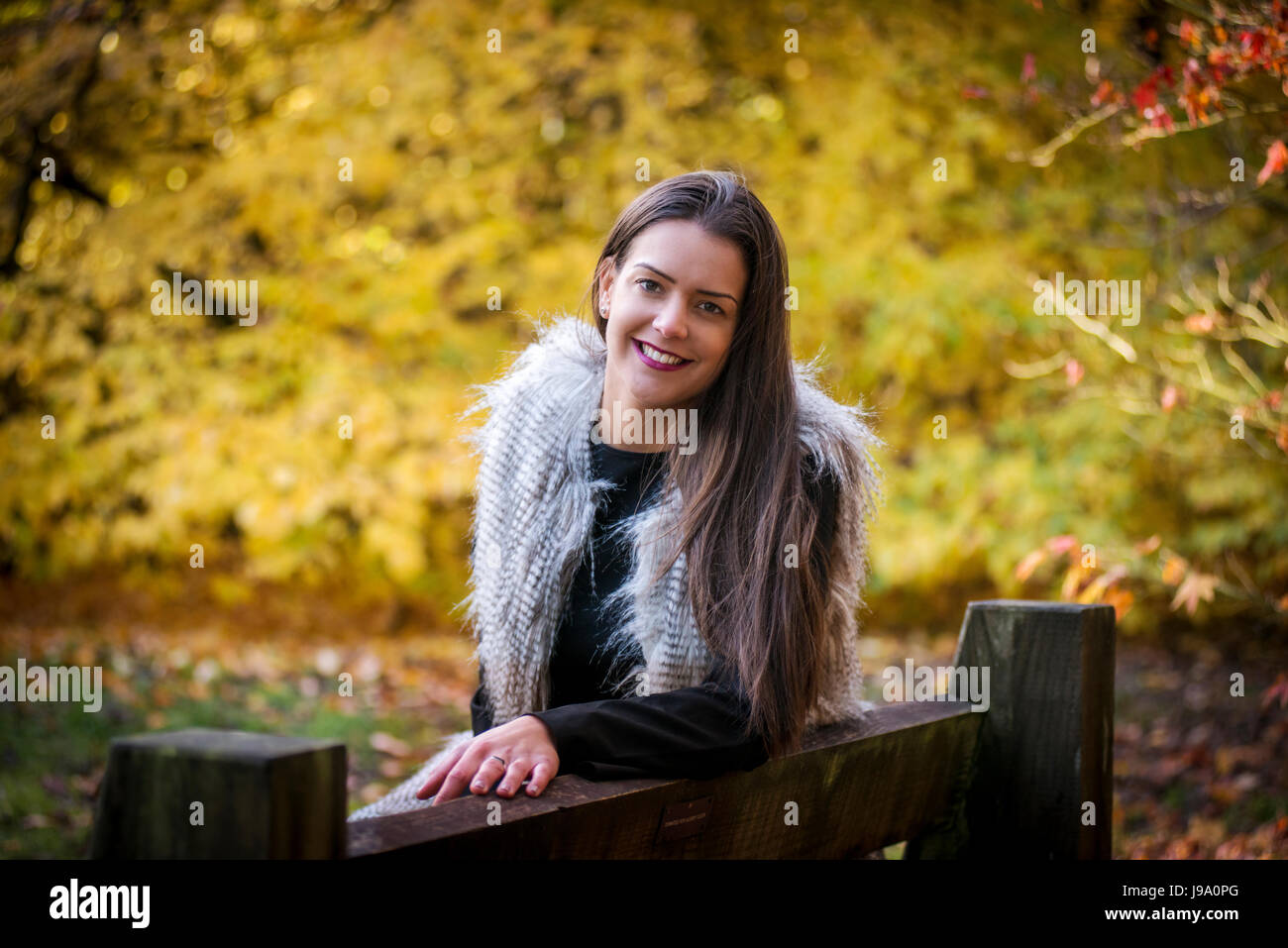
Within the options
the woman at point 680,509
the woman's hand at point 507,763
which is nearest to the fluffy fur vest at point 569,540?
the woman at point 680,509

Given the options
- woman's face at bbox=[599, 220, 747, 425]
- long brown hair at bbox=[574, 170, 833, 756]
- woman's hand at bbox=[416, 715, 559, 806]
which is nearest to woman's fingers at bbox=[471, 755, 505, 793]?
woman's hand at bbox=[416, 715, 559, 806]

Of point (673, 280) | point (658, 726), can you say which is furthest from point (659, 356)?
point (658, 726)

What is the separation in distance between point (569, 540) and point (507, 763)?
707 millimetres

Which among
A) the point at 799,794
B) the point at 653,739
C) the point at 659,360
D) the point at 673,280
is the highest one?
the point at 673,280

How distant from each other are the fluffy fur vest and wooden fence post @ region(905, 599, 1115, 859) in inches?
9.0

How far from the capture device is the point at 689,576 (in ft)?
5.94

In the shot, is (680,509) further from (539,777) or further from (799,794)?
(539,777)

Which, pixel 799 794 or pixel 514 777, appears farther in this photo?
pixel 799 794

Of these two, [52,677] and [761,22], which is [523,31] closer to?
[761,22]

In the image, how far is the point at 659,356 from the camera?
1987 millimetres

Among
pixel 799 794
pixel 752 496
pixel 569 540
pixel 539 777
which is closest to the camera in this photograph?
pixel 539 777

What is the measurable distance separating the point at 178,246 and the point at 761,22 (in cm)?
344

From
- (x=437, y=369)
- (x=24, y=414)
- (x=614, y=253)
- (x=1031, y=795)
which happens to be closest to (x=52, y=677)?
(x=24, y=414)

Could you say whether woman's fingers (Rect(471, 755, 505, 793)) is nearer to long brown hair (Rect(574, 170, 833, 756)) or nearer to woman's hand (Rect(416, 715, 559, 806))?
woman's hand (Rect(416, 715, 559, 806))
